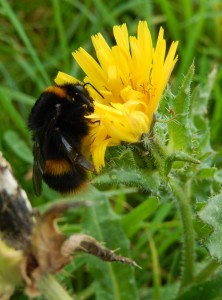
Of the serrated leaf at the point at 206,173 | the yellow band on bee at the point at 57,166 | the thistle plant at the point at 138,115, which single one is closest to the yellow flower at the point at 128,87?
the thistle plant at the point at 138,115

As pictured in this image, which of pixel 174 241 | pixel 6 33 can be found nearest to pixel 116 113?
pixel 174 241

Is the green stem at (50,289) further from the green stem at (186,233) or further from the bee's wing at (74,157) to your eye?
the green stem at (186,233)

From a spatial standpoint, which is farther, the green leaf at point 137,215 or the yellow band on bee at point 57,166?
the green leaf at point 137,215

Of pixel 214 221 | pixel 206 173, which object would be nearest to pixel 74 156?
pixel 214 221

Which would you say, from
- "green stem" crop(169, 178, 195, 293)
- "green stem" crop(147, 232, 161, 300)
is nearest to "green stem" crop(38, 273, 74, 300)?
"green stem" crop(169, 178, 195, 293)

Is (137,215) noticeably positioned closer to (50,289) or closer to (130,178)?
(130,178)

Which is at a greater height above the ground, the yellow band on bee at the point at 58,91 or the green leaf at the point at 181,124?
the yellow band on bee at the point at 58,91

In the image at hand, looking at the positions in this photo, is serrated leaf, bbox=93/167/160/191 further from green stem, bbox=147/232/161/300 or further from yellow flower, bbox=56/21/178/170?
green stem, bbox=147/232/161/300
